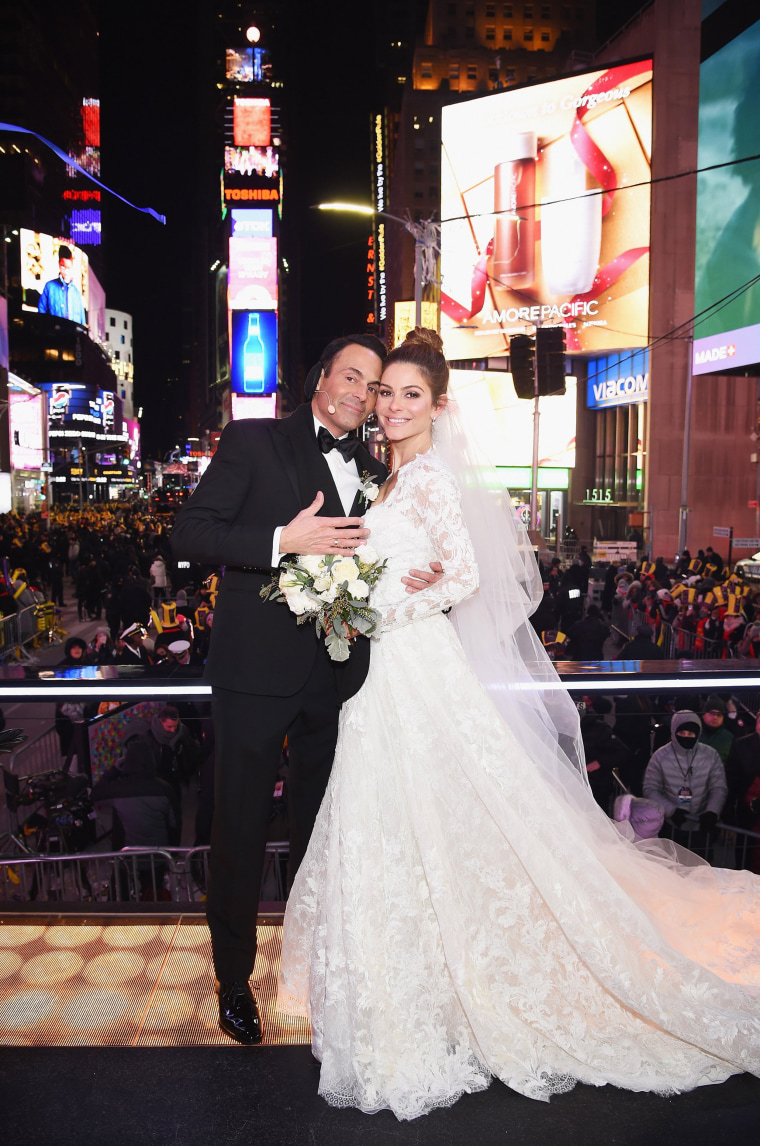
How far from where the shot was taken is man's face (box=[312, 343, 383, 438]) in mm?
3182

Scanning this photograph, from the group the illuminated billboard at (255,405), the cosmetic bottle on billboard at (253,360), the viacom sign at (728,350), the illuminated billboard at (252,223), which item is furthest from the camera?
the illuminated billboard at (252,223)

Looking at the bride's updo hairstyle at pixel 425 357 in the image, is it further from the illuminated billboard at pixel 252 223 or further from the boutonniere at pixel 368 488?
the illuminated billboard at pixel 252 223

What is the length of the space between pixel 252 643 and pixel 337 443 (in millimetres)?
813

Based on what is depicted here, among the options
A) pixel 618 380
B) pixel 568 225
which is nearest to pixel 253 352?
pixel 568 225

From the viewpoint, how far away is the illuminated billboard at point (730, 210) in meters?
21.1

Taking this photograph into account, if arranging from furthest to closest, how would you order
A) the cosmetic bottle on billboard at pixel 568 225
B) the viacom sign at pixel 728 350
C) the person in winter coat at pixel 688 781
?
the cosmetic bottle on billboard at pixel 568 225 < the viacom sign at pixel 728 350 < the person in winter coat at pixel 688 781

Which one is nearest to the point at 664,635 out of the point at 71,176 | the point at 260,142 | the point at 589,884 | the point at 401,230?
the point at 589,884

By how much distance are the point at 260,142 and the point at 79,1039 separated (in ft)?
371

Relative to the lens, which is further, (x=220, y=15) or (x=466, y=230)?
(x=220, y=15)

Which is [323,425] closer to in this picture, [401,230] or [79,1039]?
[79,1039]

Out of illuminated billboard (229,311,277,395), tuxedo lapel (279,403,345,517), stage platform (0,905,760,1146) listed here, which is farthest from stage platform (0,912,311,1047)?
illuminated billboard (229,311,277,395)

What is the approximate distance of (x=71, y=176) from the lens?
112m

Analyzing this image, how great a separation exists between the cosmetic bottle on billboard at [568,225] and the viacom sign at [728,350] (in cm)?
1075

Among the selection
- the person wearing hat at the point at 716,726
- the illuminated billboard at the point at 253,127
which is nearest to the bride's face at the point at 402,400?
the person wearing hat at the point at 716,726
